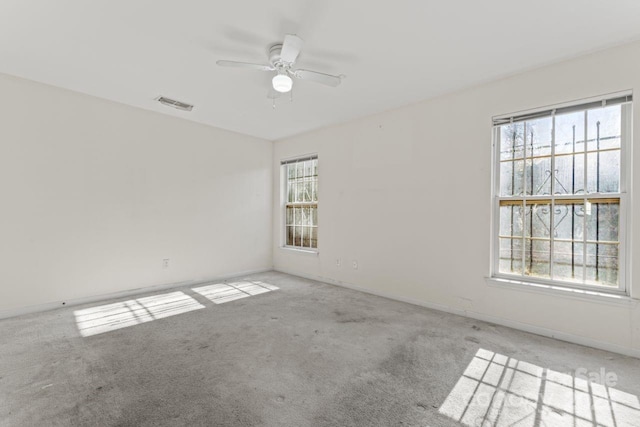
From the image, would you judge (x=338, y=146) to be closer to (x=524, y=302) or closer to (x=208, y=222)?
(x=208, y=222)

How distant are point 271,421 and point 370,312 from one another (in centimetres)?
193

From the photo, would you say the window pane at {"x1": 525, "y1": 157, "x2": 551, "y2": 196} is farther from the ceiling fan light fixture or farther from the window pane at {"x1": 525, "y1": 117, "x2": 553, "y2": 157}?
the ceiling fan light fixture

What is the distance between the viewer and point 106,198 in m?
3.70

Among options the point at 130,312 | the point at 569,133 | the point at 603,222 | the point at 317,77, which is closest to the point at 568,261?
the point at 603,222

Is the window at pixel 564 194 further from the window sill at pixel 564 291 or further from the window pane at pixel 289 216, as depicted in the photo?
the window pane at pixel 289 216

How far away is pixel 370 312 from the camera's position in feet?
10.9

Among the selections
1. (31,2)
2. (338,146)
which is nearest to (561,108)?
(338,146)

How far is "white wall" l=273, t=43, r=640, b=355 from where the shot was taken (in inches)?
97.1

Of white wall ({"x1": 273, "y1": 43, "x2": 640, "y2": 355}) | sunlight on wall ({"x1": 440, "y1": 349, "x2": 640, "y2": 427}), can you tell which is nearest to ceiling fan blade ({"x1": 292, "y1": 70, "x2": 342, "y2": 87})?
white wall ({"x1": 273, "y1": 43, "x2": 640, "y2": 355})

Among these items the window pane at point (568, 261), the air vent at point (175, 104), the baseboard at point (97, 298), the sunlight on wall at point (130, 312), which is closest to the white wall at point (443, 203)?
the window pane at point (568, 261)

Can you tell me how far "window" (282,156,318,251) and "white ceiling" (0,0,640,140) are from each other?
1885mm

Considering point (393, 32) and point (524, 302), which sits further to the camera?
point (524, 302)

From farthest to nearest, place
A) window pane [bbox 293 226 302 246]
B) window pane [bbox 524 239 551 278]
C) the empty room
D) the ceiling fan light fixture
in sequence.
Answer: window pane [bbox 293 226 302 246], window pane [bbox 524 239 551 278], the ceiling fan light fixture, the empty room

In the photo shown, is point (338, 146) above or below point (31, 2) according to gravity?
below
